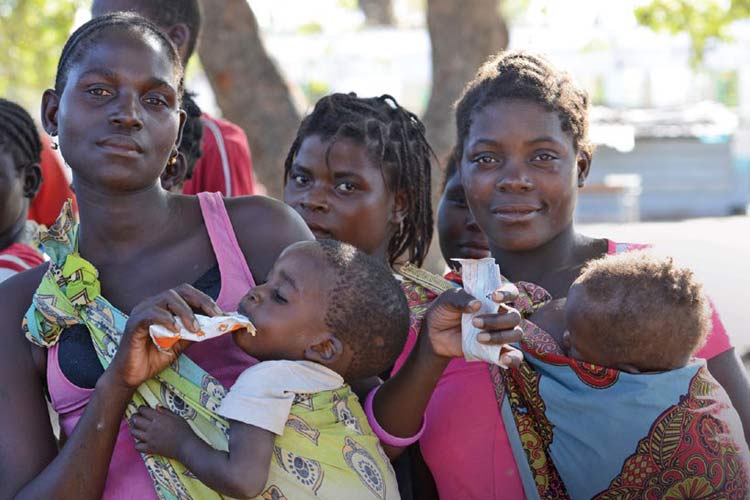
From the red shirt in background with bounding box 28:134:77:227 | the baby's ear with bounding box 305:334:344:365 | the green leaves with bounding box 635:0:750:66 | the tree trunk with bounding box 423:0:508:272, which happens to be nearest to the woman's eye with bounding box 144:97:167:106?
the baby's ear with bounding box 305:334:344:365

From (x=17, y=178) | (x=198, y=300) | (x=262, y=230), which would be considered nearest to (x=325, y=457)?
(x=198, y=300)

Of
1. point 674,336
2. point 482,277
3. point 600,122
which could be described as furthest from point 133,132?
point 600,122

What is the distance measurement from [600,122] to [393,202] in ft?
54.5

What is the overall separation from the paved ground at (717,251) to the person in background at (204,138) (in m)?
3.73

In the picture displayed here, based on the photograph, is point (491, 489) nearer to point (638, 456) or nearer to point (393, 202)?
point (638, 456)

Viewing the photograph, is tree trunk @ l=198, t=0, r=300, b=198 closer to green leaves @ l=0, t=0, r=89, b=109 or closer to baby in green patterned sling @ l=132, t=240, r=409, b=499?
green leaves @ l=0, t=0, r=89, b=109

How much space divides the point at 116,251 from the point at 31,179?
1570 mm

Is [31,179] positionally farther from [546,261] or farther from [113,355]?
[546,261]

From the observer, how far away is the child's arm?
2.29 metres

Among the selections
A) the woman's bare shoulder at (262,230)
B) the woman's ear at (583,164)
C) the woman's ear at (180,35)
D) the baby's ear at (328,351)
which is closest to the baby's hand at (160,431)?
the baby's ear at (328,351)

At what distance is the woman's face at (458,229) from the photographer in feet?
11.9

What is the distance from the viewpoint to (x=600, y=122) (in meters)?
19.4

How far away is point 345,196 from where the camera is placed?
3.36 meters

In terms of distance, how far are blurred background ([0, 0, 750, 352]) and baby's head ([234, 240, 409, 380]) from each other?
1.25 m
